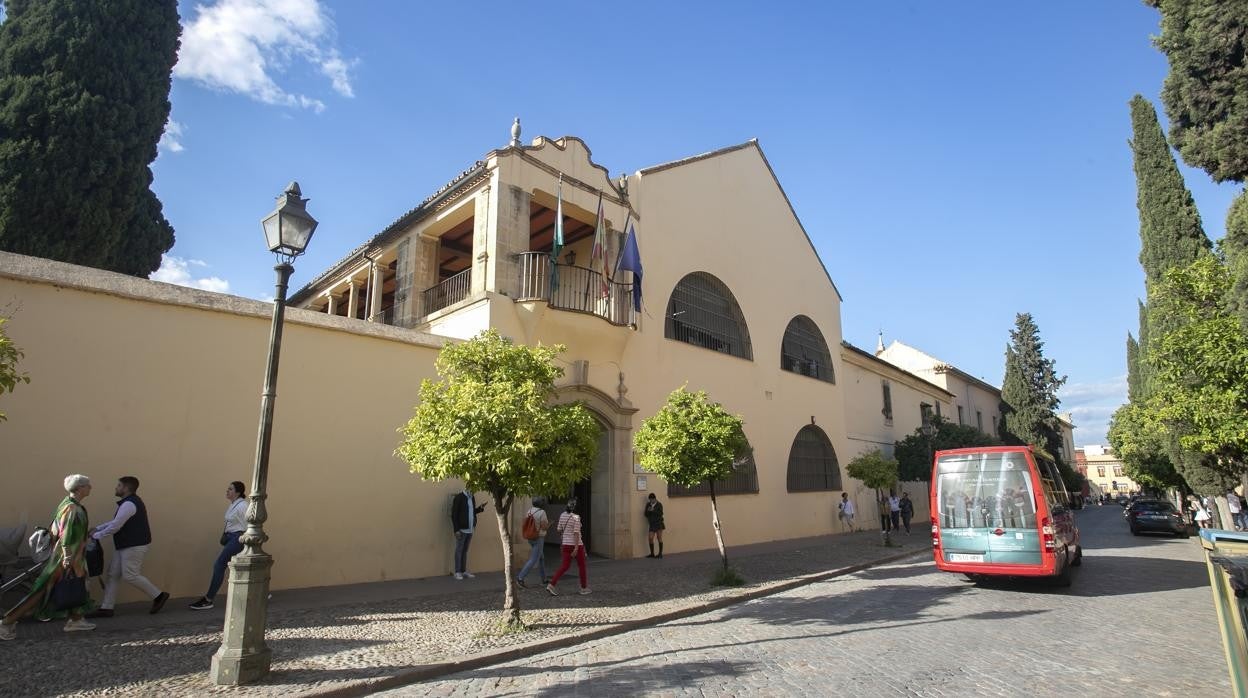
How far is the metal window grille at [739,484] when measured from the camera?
1591cm

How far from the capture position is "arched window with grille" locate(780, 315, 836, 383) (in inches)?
826

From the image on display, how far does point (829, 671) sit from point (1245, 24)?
11.4 meters

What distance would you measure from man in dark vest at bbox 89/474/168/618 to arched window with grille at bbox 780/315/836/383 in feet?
55.5

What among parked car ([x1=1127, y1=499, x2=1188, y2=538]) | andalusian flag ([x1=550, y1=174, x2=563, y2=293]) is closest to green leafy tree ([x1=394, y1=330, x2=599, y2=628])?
andalusian flag ([x1=550, y1=174, x2=563, y2=293])

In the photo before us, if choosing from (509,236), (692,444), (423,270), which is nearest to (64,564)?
(692,444)

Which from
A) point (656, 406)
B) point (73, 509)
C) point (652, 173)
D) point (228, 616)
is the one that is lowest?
point (228, 616)

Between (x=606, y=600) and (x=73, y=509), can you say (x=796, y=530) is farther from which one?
(x=73, y=509)

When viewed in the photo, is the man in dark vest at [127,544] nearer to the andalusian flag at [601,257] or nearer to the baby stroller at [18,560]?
→ the baby stroller at [18,560]

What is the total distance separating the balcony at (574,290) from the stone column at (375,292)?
533 cm

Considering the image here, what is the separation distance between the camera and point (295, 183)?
6.19m

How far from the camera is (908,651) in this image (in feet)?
20.5

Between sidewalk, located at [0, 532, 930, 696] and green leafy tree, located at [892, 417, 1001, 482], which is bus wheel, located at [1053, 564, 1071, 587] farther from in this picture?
green leafy tree, located at [892, 417, 1001, 482]

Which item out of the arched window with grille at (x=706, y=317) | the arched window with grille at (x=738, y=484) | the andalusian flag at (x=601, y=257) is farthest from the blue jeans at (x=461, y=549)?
the arched window with grille at (x=706, y=317)

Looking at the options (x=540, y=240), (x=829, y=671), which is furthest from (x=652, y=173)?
(x=829, y=671)
